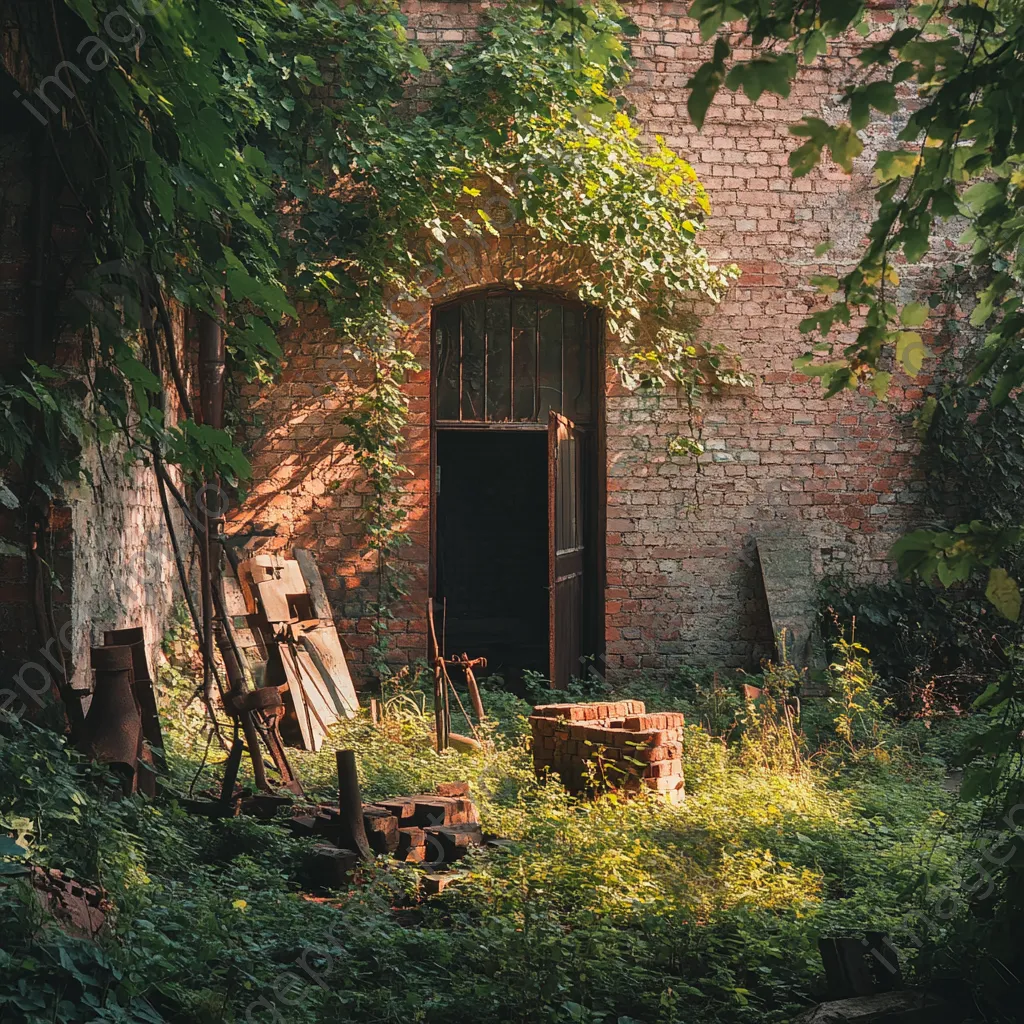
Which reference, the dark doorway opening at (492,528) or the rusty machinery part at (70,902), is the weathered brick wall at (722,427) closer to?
the dark doorway opening at (492,528)

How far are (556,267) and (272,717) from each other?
4115 mm

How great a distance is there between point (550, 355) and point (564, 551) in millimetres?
1584

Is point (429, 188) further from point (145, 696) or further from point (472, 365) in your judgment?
point (145, 696)

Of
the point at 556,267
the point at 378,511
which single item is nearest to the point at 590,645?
the point at 378,511

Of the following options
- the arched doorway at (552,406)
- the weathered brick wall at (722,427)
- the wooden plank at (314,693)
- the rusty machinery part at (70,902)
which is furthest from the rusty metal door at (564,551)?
the rusty machinery part at (70,902)

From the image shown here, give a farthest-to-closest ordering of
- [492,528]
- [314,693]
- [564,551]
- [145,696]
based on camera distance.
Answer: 1. [492,528]
2. [564,551]
3. [314,693]
4. [145,696]

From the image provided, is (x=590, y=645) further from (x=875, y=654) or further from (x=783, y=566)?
(x=875, y=654)

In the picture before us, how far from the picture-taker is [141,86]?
11.7 ft

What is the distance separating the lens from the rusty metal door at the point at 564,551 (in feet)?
24.7

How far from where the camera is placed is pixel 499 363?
330 inches

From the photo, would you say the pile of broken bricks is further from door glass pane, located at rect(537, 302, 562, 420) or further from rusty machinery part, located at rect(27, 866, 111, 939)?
door glass pane, located at rect(537, 302, 562, 420)

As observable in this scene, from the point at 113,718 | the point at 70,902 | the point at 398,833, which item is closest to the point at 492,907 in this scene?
the point at 398,833

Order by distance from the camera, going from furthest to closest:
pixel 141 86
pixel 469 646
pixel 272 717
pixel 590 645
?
pixel 469 646
pixel 590 645
pixel 272 717
pixel 141 86

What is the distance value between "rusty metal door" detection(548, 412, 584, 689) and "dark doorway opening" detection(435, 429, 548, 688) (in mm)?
4302
